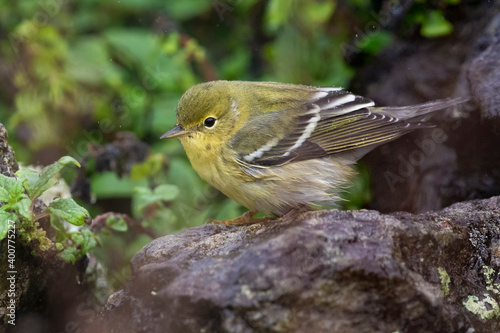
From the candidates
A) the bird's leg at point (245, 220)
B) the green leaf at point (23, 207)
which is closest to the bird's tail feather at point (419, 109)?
the bird's leg at point (245, 220)

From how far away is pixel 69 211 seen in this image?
288cm

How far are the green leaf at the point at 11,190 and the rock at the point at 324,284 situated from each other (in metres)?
0.71

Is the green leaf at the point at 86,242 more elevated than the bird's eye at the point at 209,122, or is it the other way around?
the bird's eye at the point at 209,122

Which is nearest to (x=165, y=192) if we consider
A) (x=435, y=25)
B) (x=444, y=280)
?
(x=444, y=280)

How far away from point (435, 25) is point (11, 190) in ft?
12.3

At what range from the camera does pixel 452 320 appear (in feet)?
7.88

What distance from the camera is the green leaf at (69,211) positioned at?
283 cm

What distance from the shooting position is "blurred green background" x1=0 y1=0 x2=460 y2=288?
15.8 feet

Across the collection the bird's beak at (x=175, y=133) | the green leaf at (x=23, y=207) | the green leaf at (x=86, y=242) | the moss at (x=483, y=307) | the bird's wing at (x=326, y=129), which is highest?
the bird's beak at (x=175, y=133)

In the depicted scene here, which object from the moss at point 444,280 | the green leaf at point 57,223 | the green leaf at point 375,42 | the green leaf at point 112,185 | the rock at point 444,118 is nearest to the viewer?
the moss at point 444,280

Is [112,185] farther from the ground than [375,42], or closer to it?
closer to it

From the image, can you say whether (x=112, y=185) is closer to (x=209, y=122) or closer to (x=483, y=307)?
(x=209, y=122)

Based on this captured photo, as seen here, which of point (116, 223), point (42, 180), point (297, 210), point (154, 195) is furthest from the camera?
point (154, 195)

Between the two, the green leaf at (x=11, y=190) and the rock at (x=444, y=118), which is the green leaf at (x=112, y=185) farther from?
the rock at (x=444, y=118)
